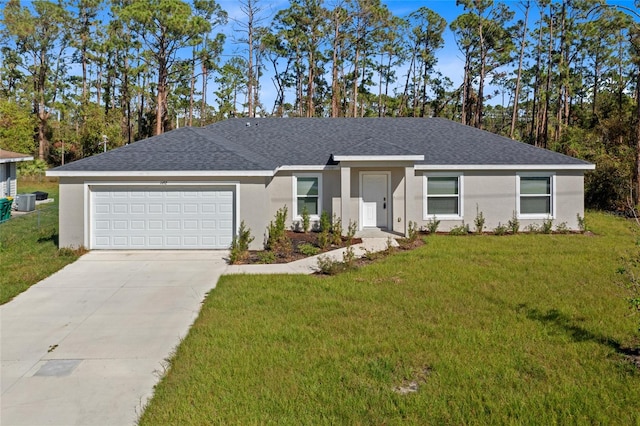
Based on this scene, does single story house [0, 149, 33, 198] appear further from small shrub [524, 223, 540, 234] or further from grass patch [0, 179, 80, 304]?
small shrub [524, 223, 540, 234]

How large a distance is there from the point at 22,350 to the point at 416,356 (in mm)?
5500

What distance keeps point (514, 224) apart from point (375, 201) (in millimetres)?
5085

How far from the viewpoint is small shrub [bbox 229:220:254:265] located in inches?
466

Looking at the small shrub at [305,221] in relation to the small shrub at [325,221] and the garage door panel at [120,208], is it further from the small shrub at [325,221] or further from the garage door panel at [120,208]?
the garage door panel at [120,208]

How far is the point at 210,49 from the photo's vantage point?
4009cm

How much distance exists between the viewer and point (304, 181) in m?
16.8

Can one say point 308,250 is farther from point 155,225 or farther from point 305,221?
point 155,225

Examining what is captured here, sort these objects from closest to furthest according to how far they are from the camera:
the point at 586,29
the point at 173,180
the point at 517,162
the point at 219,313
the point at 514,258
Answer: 1. the point at 219,313
2. the point at 514,258
3. the point at 173,180
4. the point at 517,162
5. the point at 586,29

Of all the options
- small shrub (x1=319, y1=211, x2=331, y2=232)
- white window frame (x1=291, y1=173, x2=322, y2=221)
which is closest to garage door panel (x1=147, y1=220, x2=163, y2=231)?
white window frame (x1=291, y1=173, x2=322, y2=221)

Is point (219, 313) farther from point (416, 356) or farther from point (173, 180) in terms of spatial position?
point (173, 180)

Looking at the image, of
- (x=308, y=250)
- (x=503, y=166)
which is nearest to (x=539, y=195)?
(x=503, y=166)

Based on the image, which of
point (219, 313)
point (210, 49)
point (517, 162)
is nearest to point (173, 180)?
point (219, 313)

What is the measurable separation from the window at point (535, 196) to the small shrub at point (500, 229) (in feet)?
2.97

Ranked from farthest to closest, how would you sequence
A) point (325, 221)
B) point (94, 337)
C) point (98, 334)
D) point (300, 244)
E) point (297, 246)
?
point (325, 221), point (300, 244), point (297, 246), point (98, 334), point (94, 337)
